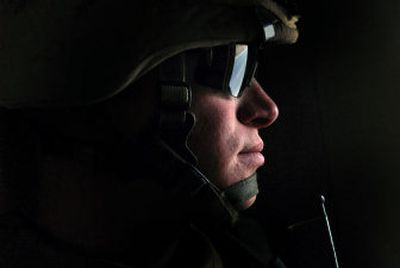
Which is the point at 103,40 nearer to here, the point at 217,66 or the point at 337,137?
the point at 217,66

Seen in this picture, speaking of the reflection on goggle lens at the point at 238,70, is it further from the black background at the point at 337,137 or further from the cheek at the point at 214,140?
the black background at the point at 337,137

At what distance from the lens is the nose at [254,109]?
0.94 metres

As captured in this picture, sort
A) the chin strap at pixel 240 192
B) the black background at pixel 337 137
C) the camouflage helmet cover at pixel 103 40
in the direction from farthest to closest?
the black background at pixel 337 137 → the chin strap at pixel 240 192 → the camouflage helmet cover at pixel 103 40

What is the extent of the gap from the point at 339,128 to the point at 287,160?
165 mm

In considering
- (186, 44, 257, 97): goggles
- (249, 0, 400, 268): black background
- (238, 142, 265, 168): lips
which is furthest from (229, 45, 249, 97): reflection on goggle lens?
(249, 0, 400, 268): black background

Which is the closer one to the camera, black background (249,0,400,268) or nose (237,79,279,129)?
nose (237,79,279,129)

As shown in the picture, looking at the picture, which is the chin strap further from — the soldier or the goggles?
the goggles

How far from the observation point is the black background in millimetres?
1282

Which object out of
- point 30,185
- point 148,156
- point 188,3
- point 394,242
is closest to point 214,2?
point 188,3

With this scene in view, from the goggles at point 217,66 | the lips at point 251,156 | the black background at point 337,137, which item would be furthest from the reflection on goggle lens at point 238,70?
the black background at point 337,137

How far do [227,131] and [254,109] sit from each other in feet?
0.25

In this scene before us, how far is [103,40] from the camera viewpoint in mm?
836

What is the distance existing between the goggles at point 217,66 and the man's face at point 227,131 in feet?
0.06

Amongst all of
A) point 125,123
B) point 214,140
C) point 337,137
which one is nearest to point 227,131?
point 214,140
